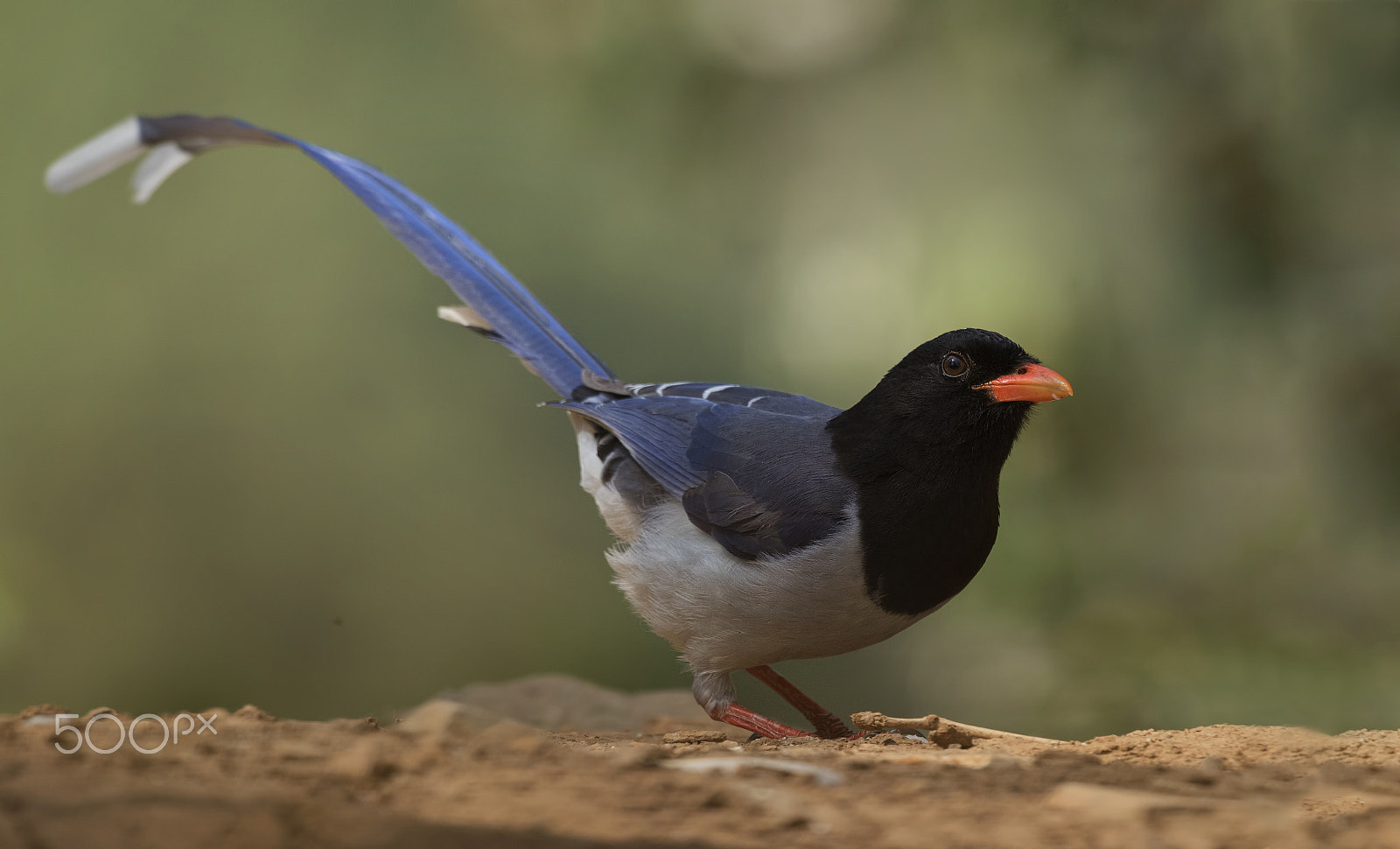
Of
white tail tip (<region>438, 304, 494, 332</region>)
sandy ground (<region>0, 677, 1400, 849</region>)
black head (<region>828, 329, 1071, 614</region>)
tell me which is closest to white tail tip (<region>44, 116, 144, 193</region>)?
white tail tip (<region>438, 304, 494, 332</region>)

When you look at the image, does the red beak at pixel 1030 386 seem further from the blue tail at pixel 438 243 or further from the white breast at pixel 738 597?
the blue tail at pixel 438 243

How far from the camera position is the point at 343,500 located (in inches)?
226

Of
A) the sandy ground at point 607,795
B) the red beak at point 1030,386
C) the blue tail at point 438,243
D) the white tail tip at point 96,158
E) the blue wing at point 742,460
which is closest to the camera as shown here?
the sandy ground at point 607,795

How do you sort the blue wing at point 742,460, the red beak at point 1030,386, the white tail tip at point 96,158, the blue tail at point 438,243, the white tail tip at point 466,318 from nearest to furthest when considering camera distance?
the red beak at point 1030,386 → the blue wing at point 742,460 → the white tail tip at point 96,158 → the blue tail at point 438,243 → the white tail tip at point 466,318

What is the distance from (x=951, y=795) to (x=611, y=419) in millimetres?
2000

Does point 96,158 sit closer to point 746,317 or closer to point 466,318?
point 466,318

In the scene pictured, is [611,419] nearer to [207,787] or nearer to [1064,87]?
[207,787]

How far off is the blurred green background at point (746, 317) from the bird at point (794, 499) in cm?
198

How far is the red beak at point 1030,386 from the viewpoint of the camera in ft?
9.77

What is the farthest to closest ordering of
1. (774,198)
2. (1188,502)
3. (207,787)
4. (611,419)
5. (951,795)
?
(774,198)
(1188,502)
(611,419)
(951,795)
(207,787)

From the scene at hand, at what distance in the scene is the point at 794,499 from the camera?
3.16m

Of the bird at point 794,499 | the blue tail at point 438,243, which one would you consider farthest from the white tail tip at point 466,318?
the bird at point 794,499

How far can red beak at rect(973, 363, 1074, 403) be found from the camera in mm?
2977

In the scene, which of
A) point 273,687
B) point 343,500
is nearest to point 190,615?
point 273,687
